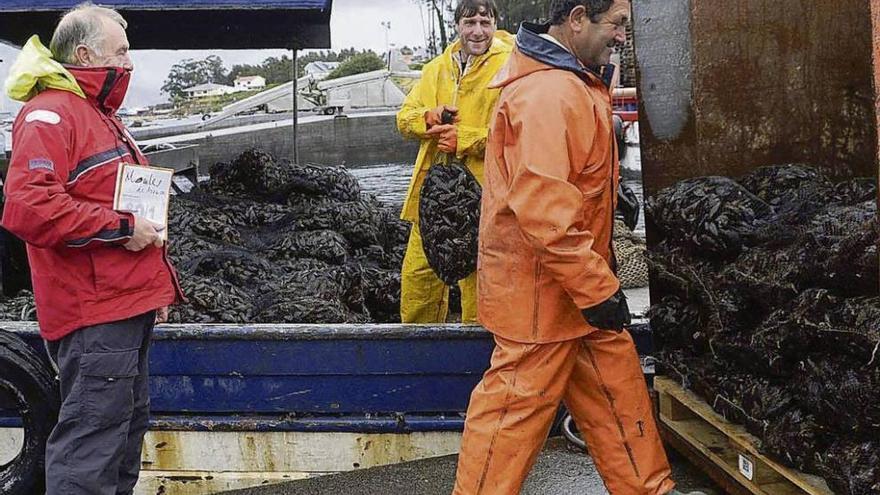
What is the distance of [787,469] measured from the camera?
2.93 m

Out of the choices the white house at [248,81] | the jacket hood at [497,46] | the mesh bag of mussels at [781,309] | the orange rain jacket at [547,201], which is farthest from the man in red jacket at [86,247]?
the white house at [248,81]

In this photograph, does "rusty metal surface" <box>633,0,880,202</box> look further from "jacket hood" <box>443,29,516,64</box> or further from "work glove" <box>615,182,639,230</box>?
"jacket hood" <box>443,29,516,64</box>

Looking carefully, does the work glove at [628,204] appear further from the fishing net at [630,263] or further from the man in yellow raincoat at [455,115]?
the fishing net at [630,263]

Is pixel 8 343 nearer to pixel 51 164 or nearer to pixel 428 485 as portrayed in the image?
pixel 51 164

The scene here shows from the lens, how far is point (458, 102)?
4.57 meters

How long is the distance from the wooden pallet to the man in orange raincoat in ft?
0.94

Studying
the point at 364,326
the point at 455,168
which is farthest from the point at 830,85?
the point at 364,326

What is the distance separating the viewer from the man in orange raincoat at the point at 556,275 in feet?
9.23

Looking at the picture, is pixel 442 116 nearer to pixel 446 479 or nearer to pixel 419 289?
pixel 419 289

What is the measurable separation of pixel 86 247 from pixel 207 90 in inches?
1779

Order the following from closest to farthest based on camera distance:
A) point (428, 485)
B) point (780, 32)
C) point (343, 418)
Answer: point (780, 32) < point (428, 485) < point (343, 418)

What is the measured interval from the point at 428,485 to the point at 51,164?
2.14 m

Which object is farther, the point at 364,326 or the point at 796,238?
the point at 364,326

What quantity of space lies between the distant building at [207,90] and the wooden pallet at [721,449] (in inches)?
1681
